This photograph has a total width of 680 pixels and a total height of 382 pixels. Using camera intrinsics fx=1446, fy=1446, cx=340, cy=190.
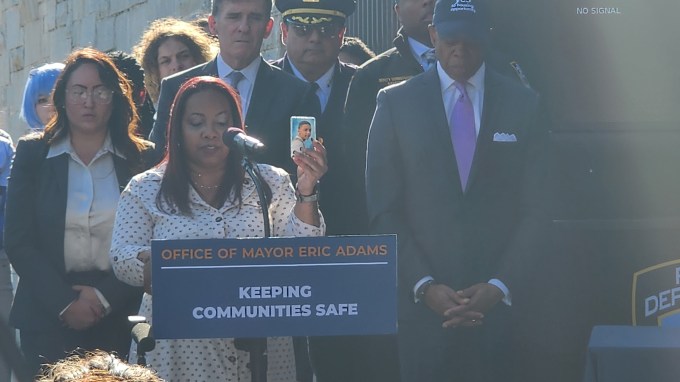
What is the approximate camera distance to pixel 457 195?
18.2ft

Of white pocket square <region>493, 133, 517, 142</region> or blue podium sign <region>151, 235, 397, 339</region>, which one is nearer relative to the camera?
blue podium sign <region>151, 235, 397, 339</region>

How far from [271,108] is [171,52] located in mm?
1334

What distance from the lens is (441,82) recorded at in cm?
570

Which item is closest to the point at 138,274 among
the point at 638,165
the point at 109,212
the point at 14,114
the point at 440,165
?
the point at 109,212

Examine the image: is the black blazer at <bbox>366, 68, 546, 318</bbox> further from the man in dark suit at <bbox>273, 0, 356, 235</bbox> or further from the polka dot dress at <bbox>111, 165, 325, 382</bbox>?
the man in dark suit at <bbox>273, 0, 356, 235</bbox>

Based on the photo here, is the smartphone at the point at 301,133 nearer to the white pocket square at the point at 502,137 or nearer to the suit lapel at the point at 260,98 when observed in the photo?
the white pocket square at the point at 502,137

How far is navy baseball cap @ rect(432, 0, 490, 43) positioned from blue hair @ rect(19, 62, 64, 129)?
2217mm

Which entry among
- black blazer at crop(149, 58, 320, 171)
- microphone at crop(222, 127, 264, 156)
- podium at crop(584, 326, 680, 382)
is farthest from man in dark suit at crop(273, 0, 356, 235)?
podium at crop(584, 326, 680, 382)

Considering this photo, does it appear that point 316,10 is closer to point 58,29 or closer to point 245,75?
point 245,75

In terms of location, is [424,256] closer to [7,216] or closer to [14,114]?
[7,216]

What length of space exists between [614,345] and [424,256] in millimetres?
2182

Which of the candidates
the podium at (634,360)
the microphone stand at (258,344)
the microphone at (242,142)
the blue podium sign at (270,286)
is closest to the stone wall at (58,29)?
the microphone at (242,142)

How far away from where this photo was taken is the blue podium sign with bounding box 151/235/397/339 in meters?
4.04

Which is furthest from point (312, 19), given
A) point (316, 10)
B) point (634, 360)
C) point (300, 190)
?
point (634, 360)
